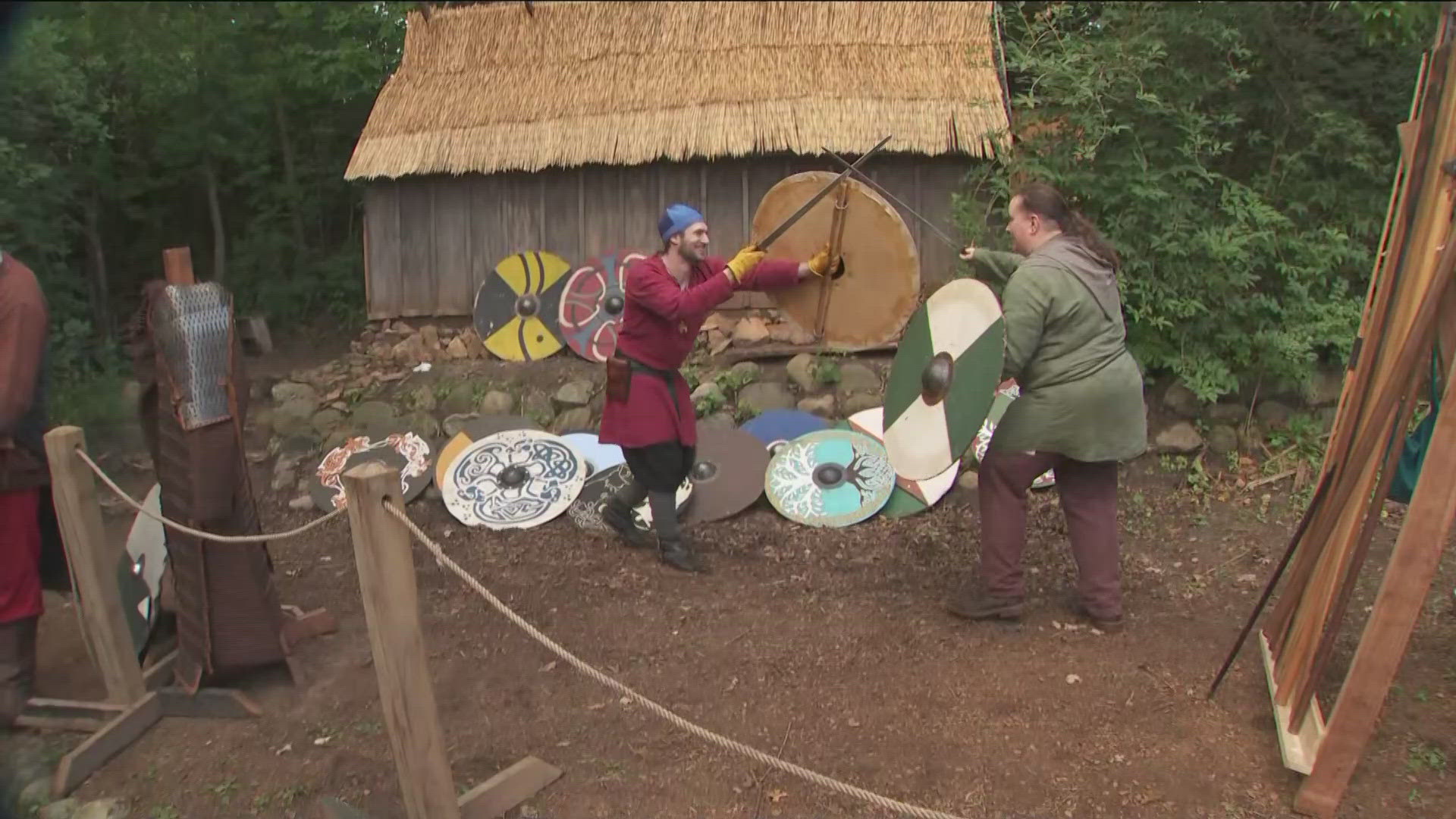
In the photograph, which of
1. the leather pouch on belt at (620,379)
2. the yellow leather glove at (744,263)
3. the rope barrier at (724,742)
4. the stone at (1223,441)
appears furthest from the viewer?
the stone at (1223,441)

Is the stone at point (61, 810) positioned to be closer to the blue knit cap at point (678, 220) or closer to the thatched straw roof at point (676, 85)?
the blue knit cap at point (678, 220)

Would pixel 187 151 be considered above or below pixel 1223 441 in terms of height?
above

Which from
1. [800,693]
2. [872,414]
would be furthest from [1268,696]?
[872,414]

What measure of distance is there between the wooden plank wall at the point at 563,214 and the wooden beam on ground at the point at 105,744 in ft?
15.3

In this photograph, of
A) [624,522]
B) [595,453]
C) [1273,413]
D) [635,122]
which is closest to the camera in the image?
[624,522]

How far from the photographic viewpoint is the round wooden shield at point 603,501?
200 inches

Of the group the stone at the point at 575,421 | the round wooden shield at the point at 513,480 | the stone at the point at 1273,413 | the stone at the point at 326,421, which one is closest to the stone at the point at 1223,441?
the stone at the point at 1273,413

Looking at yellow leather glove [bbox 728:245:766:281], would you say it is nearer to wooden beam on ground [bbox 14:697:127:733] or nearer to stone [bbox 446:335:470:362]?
wooden beam on ground [bbox 14:697:127:733]

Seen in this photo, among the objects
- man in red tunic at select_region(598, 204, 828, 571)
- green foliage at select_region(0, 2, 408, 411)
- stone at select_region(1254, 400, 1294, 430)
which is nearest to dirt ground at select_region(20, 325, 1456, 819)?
man in red tunic at select_region(598, 204, 828, 571)

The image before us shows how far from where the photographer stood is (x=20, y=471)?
135 inches

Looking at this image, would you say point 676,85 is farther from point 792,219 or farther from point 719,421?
point 792,219

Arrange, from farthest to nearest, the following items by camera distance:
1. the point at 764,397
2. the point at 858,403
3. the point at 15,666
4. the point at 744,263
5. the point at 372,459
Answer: the point at 764,397, the point at 858,403, the point at 372,459, the point at 744,263, the point at 15,666

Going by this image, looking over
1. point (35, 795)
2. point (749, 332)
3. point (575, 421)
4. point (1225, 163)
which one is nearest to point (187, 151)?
point (575, 421)

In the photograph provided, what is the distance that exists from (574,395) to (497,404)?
1.69 feet
